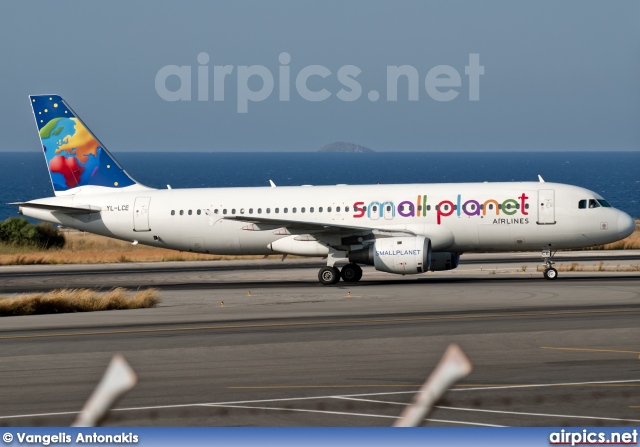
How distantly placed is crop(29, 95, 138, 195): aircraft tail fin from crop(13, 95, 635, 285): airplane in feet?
3.27

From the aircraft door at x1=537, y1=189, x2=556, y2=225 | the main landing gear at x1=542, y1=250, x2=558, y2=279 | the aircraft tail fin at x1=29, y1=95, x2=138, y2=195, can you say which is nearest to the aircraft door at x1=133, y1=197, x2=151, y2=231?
the aircraft tail fin at x1=29, y1=95, x2=138, y2=195

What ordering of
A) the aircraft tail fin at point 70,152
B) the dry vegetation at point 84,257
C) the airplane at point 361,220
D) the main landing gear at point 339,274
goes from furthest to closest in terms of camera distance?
the dry vegetation at point 84,257 < the aircraft tail fin at point 70,152 < the main landing gear at point 339,274 < the airplane at point 361,220

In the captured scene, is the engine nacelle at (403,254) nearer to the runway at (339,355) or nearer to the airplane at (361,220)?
the airplane at (361,220)

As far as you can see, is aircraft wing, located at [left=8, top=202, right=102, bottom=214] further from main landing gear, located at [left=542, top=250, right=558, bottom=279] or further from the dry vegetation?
main landing gear, located at [left=542, top=250, right=558, bottom=279]

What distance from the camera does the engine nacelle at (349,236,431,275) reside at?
37.1 metres

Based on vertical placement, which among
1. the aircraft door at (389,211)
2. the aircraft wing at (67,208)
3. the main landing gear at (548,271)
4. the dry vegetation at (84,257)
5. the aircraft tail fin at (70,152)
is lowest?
the dry vegetation at (84,257)

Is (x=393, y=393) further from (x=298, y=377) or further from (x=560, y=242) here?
(x=560, y=242)

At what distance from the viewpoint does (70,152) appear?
44969mm

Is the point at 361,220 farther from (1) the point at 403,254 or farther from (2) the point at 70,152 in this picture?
(2) the point at 70,152

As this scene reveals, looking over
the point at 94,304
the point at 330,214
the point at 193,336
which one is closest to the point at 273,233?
the point at 330,214

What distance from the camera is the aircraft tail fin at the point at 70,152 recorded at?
1751 inches

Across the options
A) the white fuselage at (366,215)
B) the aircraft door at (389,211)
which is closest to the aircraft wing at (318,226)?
the white fuselage at (366,215)

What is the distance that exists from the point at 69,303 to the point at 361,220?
12.7 m

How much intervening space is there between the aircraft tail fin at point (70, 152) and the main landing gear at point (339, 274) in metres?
10.3
